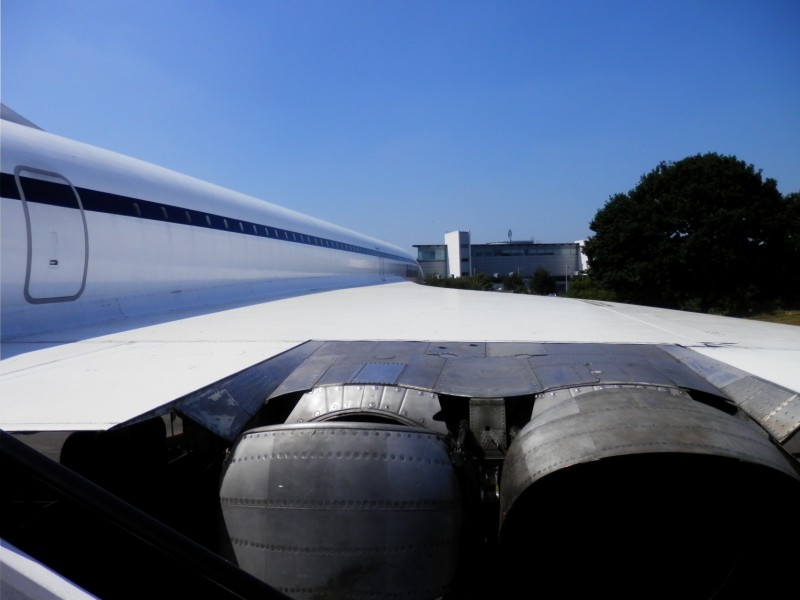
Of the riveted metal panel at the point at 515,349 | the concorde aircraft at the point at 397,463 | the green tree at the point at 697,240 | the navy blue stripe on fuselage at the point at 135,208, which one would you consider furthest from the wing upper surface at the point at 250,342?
the green tree at the point at 697,240

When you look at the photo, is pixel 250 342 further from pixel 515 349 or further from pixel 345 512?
pixel 345 512

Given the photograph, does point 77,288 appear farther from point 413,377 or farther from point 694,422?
point 694,422

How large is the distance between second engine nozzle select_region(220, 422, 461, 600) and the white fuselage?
9.35ft

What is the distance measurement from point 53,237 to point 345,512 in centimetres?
382

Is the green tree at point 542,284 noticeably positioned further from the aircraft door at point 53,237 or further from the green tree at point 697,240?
the aircraft door at point 53,237

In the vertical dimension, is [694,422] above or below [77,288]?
below

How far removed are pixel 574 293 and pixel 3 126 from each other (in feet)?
115

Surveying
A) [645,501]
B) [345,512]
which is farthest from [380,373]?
[645,501]

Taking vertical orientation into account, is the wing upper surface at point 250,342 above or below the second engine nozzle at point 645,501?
above

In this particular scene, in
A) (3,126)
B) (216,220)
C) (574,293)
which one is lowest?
(574,293)

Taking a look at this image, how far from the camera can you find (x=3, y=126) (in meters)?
4.91

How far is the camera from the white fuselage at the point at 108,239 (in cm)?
438

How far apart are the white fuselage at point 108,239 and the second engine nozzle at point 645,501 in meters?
3.68

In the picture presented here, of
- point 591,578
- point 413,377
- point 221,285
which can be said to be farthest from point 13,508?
point 221,285
